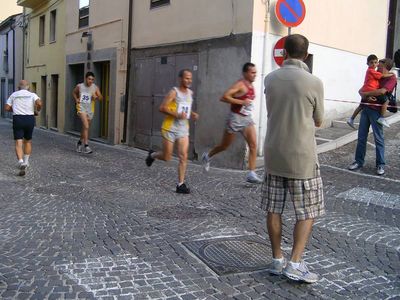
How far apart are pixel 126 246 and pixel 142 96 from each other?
8.24 meters

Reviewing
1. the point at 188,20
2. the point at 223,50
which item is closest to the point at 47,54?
the point at 188,20

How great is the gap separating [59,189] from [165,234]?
9.37 feet

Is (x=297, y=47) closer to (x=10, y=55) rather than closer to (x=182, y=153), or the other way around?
(x=182, y=153)

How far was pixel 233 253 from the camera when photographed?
4344 millimetres

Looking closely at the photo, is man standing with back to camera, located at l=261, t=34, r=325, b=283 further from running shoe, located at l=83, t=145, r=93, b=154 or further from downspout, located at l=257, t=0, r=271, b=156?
running shoe, located at l=83, t=145, r=93, b=154

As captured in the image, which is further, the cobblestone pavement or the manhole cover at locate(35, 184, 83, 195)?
the manhole cover at locate(35, 184, 83, 195)

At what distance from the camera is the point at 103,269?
154 inches

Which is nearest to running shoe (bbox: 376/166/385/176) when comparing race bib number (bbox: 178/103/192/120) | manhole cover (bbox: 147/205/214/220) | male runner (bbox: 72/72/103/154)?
race bib number (bbox: 178/103/192/120)

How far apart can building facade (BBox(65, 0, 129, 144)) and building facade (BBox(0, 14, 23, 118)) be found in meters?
8.54

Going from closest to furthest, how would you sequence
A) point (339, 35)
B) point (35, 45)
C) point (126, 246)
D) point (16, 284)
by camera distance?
1. point (16, 284)
2. point (126, 246)
3. point (339, 35)
4. point (35, 45)

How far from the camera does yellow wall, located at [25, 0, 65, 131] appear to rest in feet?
60.3

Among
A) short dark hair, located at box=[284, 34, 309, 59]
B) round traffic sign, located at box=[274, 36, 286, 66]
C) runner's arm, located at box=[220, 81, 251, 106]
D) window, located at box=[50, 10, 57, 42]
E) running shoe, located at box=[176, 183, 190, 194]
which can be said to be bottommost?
running shoe, located at box=[176, 183, 190, 194]

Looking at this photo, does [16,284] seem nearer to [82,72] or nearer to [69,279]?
[69,279]

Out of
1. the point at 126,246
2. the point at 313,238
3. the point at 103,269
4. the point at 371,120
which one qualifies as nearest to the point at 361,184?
the point at 371,120
